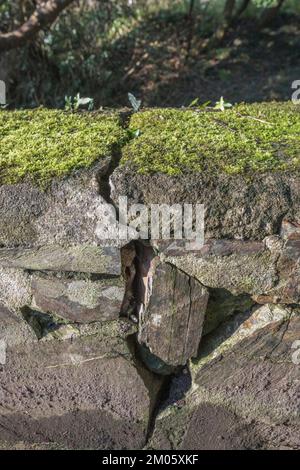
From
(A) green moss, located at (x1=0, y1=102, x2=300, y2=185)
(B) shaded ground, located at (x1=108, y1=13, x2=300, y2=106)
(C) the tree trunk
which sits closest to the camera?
(A) green moss, located at (x1=0, y1=102, x2=300, y2=185)

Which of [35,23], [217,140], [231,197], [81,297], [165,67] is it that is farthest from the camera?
[165,67]

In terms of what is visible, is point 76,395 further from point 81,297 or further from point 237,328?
point 237,328

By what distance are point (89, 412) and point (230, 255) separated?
2.21ft

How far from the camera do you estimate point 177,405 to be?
188 cm

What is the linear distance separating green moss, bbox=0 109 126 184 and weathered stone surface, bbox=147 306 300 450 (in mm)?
651

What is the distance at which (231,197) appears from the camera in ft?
5.25

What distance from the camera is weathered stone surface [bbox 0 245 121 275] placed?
5.35 ft

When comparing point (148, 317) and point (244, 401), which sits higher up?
point (148, 317)

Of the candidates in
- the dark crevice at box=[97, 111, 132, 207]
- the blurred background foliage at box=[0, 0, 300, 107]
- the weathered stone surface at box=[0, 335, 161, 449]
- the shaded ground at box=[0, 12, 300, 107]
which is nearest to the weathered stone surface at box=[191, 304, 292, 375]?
the weathered stone surface at box=[0, 335, 161, 449]

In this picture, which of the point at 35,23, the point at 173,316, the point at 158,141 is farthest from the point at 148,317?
the point at 35,23

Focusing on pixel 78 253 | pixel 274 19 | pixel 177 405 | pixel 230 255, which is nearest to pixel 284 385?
pixel 177 405

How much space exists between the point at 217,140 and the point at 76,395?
33.4 inches

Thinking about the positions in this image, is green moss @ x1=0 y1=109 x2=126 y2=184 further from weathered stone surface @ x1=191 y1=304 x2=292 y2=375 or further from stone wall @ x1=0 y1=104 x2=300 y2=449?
weathered stone surface @ x1=191 y1=304 x2=292 y2=375

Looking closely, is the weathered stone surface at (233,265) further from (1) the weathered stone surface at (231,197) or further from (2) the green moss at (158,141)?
(2) the green moss at (158,141)
